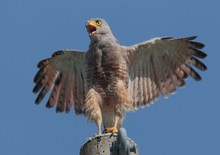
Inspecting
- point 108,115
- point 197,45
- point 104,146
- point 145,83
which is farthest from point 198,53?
point 104,146

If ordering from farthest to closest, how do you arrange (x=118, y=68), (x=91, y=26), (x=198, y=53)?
1. (x=198, y=53)
2. (x=91, y=26)
3. (x=118, y=68)

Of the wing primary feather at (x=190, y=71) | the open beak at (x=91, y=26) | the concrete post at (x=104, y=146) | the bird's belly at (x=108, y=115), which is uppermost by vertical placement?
the open beak at (x=91, y=26)

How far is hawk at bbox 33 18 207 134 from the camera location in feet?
45.4

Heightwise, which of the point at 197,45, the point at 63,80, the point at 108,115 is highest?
the point at 197,45

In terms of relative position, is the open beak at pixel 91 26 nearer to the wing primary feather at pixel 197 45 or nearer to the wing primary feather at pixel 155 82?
the wing primary feather at pixel 155 82

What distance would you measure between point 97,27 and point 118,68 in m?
1.04

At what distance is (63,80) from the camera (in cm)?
1577

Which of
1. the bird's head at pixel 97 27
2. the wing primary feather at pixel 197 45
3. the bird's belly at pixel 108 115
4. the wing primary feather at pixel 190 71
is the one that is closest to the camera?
the bird's belly at pixel 108 115

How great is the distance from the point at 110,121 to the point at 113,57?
134 centimetres

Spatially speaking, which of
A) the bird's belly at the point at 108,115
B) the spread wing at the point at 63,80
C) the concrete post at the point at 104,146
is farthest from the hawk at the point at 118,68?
→ the concrete post at the point at 104,146

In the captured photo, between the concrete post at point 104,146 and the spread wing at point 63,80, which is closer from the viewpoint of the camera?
the concrete post at point 104,146

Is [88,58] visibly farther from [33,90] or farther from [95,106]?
[33,90]

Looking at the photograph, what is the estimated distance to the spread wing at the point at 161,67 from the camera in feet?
49.5

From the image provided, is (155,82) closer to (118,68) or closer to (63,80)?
(118,68)
